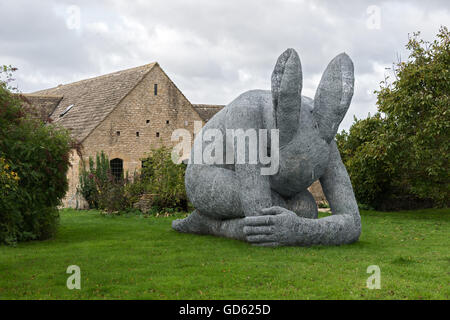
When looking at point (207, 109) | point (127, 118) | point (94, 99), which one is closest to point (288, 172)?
point (127, 118)

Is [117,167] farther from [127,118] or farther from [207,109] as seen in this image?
[207,109]

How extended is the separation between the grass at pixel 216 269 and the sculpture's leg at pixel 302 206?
2.61 feet

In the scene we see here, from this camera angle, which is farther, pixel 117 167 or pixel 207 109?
pixel 207 109

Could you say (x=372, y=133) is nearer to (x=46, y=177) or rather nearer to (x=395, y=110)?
(x=395, y=110)

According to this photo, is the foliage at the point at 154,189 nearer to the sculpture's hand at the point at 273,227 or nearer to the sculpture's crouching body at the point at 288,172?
the sculpture's crouching body at the point at 288,172

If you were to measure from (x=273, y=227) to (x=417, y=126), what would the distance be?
9.51 meters

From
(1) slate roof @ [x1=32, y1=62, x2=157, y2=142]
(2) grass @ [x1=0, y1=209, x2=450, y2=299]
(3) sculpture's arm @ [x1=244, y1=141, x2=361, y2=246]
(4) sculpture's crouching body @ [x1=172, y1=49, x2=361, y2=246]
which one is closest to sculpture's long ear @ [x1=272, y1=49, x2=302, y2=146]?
(4) sculpture's crouching body @ [x1=172, y1=49, x2=361, y2=246]

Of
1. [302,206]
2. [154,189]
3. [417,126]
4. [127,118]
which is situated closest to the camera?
[302,206]

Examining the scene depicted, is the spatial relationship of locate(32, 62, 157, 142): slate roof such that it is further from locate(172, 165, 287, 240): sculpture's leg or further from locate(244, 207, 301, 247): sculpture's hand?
locate(244, 207, 301, 247): sculpture's hand

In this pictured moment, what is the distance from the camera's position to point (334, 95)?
751 centimetres

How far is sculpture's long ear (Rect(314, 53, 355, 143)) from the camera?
295 inches

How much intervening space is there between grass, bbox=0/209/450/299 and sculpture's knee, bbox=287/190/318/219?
0.79 m

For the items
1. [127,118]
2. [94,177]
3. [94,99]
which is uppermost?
[94,99]
